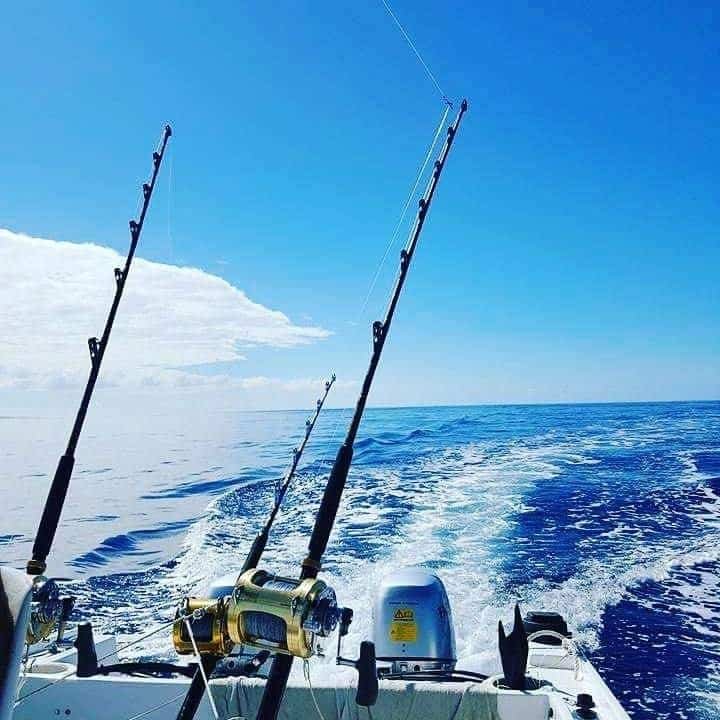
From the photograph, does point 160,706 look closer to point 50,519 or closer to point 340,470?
point 50,519

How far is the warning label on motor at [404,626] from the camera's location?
361 centimetres

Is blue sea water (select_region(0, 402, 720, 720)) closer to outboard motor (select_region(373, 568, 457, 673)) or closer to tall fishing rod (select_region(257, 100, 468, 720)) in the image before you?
outboard motor (select_region(373, 568, 457, 673))

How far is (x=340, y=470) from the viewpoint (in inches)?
92.9

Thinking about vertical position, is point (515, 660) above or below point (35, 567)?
below

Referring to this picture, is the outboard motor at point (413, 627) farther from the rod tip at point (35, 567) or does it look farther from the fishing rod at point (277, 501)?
the rod tip at point (35, 567)

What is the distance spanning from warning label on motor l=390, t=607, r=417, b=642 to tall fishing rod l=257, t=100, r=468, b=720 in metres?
1.50

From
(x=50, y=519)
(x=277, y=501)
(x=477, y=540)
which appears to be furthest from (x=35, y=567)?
(x=477, y=540)

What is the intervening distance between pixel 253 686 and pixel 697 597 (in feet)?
17.3

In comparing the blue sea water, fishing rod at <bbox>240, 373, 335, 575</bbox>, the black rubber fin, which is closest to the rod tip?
fishing rod at <bbox>240, 373, 335, 575</bbox>

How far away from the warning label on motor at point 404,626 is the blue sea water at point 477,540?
1842 mm

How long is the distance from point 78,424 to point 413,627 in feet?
6.98

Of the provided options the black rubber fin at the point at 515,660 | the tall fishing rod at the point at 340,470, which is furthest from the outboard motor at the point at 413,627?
the tall fishing rod at the point at 340,470

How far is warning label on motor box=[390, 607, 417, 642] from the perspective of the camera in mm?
3605

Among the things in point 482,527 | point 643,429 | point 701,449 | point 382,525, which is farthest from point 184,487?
point 643,429
